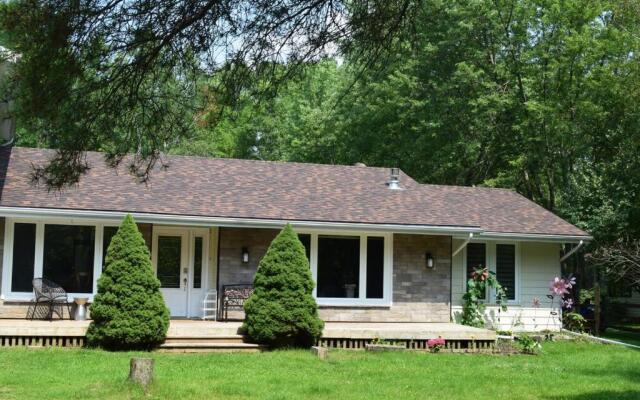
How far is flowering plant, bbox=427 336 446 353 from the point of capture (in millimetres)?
14852

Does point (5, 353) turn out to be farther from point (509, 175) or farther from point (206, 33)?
point (509, 175)

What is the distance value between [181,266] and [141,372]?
746cm

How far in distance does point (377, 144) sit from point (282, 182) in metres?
9.88

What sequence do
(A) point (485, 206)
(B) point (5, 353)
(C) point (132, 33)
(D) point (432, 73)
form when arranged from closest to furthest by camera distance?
(C) point (132, 33)
(B) point (5, 353)
(A) point (485, 206)
(D) point (432, 73)

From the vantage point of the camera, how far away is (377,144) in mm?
28625

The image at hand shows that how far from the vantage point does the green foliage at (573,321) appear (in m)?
19.1

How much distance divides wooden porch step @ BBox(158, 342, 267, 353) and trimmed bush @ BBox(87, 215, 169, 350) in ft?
0.76

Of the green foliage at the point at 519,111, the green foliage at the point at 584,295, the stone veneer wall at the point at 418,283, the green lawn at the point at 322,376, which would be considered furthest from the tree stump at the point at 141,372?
the green foliage at the point at 584,295

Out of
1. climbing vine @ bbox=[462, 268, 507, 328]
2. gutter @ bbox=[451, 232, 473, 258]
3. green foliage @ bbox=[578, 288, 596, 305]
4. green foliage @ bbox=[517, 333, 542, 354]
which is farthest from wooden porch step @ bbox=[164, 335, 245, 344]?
green foliage @ bbox=[578, 288, 596, 305]

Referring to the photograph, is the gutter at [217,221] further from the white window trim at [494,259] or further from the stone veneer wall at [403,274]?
the white window trim at [494,259]

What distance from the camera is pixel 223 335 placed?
14.6m

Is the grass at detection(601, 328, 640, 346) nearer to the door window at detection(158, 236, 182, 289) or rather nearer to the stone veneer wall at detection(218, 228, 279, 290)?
the stone veneer wall at detection(218, 228, 279, 290)

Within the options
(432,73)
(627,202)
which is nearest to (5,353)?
(627,202)

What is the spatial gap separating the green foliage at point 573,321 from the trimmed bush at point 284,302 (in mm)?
7234
